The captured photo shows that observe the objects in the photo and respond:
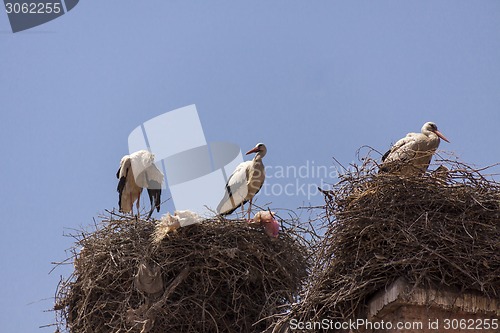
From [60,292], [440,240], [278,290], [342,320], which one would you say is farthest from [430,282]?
[60,292]

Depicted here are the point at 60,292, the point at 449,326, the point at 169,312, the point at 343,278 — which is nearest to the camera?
the point at 449,326

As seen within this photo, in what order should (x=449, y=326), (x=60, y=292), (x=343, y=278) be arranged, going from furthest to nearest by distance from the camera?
(x=60, y=292) → (x=343, y=278) → (x=449, y=326)

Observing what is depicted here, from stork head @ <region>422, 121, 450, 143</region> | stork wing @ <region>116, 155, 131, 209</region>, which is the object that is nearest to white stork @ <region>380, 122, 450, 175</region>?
stork head @ <region>422, 121, 450, 143</region>

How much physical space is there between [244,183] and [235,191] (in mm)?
143

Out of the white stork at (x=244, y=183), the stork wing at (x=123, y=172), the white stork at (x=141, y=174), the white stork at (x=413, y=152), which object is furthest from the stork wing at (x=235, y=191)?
the white stork at (x=413, y=152)

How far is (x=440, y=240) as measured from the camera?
6973 mm

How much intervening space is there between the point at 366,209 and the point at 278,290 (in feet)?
7.45

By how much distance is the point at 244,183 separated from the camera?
10945 millimetres

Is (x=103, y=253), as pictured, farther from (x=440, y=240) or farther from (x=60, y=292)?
(x=440, y=240)

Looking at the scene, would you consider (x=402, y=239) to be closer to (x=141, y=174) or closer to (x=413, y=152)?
(x=413, y=152)

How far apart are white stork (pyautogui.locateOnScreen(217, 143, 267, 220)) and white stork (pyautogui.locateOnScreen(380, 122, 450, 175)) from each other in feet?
7.69

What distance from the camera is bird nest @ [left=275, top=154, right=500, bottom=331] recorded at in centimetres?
691

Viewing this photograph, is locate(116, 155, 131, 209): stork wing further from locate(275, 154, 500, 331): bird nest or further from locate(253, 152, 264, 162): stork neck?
locate(275, 154, 500, 331): bird nest

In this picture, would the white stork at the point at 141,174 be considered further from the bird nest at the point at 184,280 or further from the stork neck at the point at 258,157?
the bird nest at the point at 184,280
